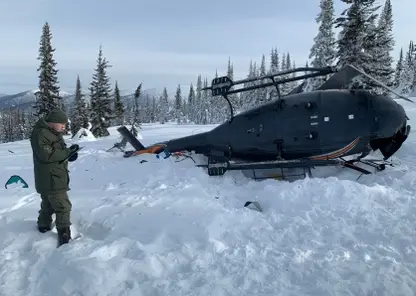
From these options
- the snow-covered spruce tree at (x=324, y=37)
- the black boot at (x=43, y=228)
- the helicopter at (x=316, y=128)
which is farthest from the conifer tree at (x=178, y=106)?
the black boot at (x=43, y=228)

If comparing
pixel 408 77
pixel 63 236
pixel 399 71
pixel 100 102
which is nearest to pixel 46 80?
pixel 100 102

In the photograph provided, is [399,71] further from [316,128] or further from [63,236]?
[63,236]

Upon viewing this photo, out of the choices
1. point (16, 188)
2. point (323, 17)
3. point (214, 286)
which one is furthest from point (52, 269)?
point (323, 17)

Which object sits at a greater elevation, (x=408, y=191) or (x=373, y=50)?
(x=373, y=50)

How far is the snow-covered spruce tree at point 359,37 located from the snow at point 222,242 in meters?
13.6

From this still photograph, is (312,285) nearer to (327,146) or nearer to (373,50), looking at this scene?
(327,146)

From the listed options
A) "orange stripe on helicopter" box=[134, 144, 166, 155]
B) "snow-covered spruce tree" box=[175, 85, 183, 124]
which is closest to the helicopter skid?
"orange stripe on helicopter" box=[134, 144, 166, 155]

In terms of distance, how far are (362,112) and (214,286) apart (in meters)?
6.18

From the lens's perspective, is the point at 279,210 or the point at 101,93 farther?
the point at 101,93

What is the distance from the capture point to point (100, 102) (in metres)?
40.8

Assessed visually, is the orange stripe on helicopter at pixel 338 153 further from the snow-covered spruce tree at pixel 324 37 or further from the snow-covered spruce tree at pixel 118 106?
the snow-covered spruce tree at pixel 118 106

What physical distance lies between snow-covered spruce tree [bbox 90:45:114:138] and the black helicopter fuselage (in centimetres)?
3389

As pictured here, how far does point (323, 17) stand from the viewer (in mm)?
32656

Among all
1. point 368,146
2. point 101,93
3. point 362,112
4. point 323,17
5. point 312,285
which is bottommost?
point 312,285
